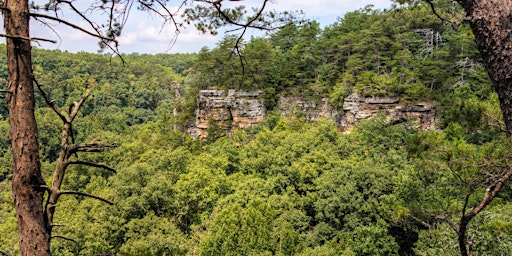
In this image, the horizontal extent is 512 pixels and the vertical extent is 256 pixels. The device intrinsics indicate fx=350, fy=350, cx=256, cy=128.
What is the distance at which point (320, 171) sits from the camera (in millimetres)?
18250

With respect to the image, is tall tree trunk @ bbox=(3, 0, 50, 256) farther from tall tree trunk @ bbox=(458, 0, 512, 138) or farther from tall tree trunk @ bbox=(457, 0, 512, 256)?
tall tree trunk @ bbox=(458, 0, 512, 138)

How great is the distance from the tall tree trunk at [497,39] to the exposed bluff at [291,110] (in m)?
21.0

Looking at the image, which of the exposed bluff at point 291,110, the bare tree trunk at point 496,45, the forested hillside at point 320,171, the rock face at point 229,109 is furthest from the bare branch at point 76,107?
the rock face at point 229,109

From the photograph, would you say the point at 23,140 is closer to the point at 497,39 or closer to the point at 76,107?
the point at 76,107

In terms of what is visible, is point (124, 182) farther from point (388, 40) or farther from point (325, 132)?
point (388, 40)

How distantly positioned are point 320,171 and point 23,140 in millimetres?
17023

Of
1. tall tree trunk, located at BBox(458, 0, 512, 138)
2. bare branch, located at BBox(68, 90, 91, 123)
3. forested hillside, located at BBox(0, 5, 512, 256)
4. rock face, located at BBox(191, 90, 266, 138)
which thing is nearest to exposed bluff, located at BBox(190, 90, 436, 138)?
rock face, located at BBox(191, 90, 266, 138)

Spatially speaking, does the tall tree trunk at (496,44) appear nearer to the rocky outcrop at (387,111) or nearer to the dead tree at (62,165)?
the dead tree at (62,165)

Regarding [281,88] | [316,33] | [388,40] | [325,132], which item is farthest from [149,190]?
[316,33]

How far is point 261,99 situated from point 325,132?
933 centimetres

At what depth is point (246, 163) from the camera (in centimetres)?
2195

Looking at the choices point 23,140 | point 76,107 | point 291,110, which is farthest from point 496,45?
point 291,110

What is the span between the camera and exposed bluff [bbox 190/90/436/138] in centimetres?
2241

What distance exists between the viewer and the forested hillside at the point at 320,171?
818 cm
